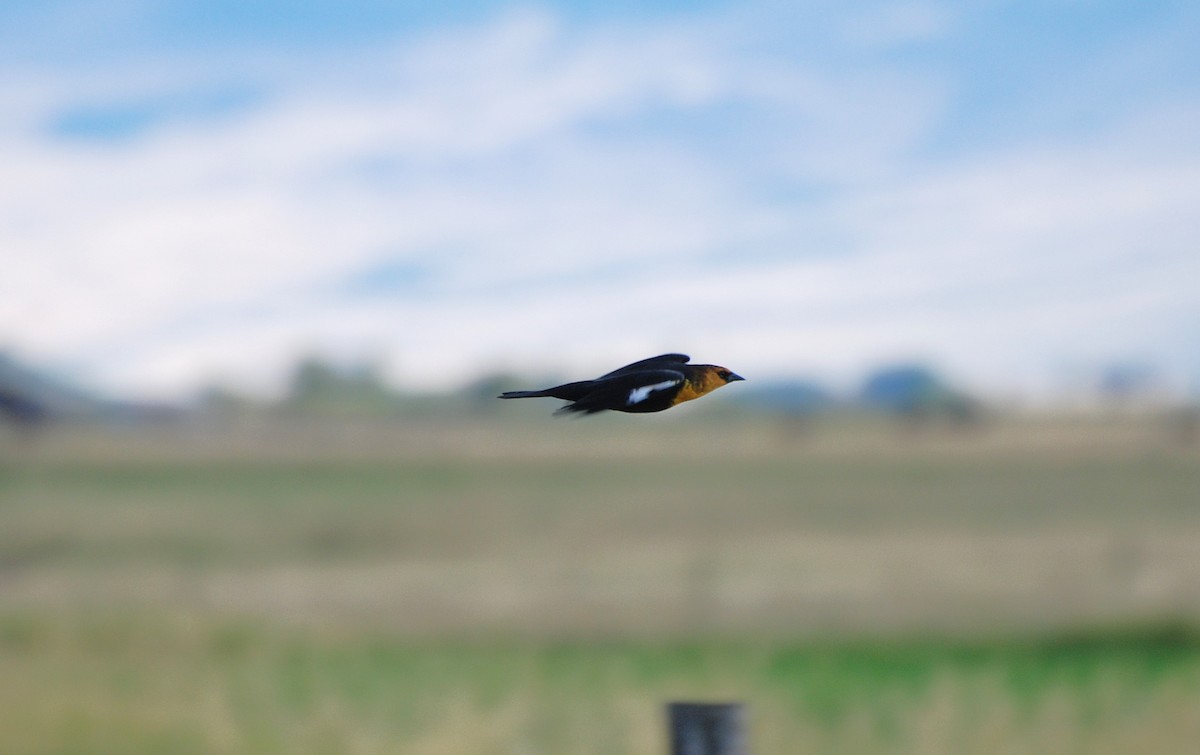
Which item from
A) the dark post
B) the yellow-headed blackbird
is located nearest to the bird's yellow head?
the yellow-headed blackbird

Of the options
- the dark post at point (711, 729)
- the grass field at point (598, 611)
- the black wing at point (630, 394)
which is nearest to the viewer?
the black wing at point (630, 394)

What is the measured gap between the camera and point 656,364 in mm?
1127

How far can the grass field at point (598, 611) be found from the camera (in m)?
22.5

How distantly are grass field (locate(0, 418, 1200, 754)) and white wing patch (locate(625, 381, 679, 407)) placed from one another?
4066mm

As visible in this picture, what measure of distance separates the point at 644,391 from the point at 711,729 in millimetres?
3330

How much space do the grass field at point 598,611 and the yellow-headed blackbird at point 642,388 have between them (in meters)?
4.02

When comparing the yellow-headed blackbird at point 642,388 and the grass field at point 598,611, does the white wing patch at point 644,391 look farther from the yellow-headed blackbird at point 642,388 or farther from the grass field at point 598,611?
the grass field at point 598,611

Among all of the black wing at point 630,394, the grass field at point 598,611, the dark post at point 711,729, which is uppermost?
the black wing at point 630,394

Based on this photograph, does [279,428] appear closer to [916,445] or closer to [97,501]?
[97,501]

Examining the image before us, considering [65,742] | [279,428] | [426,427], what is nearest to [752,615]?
→ [65,742]

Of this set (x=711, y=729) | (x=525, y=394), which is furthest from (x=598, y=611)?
(x=525, y=394)

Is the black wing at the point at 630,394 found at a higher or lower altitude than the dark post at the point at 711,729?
higher

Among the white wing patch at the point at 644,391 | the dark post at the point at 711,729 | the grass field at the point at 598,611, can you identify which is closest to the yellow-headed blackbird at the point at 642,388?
the white wing patch at the point at 644,391

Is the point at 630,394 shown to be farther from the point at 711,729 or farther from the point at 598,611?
the point at 598,611
